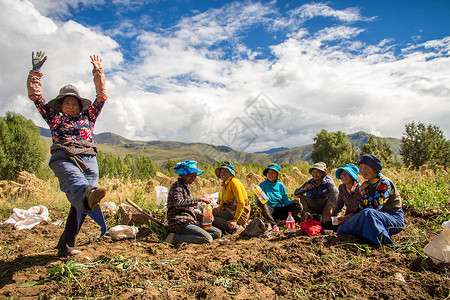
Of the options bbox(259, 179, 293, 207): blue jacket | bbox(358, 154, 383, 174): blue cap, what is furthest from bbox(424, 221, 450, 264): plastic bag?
bbox(259, 179, 293, 207): blue jacket

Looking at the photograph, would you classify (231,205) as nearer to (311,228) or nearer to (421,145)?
(311,228)

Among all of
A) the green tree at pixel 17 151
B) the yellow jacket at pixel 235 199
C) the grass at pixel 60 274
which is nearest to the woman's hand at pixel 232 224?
the yellow jacket at pixel 235 199

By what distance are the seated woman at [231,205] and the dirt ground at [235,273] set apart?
113 centimetres

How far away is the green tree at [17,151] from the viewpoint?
22.1m

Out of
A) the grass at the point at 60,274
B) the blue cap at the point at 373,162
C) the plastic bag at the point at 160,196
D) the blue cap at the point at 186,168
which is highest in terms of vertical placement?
the blue cap at the point at 373,162

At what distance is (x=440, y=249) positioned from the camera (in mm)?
2791

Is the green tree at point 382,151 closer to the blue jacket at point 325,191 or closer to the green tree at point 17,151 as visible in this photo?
the blue jacket at point 325,191

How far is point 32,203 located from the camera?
22.6ft

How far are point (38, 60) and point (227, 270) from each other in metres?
3.10

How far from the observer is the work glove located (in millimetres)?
3361

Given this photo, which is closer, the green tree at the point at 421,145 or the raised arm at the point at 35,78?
the raised arm at the point at 35,78

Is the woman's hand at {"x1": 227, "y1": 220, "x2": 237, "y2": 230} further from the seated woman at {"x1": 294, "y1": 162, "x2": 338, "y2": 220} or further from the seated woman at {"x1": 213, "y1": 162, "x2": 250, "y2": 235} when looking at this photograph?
the seated woman at {"x1": 294, "y1": 162, "x2": 338, "y2": 220}

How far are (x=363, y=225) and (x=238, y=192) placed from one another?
2058mm

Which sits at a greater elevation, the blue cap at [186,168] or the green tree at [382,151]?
the green tree at [382,151]
